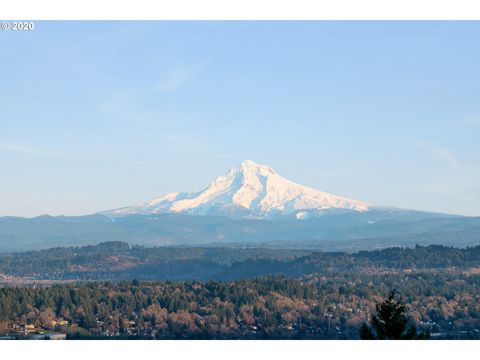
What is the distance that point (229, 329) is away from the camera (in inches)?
7023

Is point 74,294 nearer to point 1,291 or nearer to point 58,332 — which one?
point 1,291

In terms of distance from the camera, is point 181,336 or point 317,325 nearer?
point 181,336

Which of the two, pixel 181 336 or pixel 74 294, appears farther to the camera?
pixel 74 294

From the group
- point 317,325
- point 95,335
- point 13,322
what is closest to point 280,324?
point 317,325

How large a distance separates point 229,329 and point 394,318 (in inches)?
4024

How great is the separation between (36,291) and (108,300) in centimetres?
1362

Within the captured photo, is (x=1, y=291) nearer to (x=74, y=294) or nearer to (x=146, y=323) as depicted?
(x=74, y=294)

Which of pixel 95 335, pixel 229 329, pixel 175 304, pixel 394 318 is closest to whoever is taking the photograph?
pixel 394 318

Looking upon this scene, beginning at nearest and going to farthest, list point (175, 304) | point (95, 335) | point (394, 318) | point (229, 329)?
point (394, 318), point (95, 335), point (229, 329), point (175, 304)

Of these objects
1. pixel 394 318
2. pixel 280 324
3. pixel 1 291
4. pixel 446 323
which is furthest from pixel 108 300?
pixel 394 318

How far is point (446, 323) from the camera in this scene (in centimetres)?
18512

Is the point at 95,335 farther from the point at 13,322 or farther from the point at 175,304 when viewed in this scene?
the point at 175,304

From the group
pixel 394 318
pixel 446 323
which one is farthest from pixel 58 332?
pixel 394 318

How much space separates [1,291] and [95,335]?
36432 millimetres
